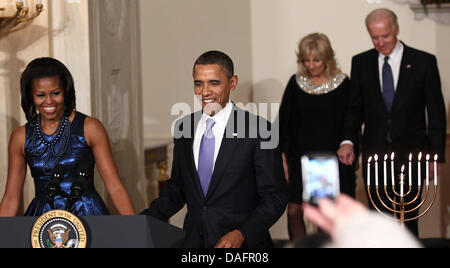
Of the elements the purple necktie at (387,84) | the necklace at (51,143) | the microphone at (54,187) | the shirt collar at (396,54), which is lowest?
the microphone at (54,187)

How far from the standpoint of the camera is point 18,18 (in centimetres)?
386

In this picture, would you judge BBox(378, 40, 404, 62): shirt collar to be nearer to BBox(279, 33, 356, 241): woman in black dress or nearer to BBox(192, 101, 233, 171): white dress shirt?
BBox(279, 33, 356, 241): woman in black dress

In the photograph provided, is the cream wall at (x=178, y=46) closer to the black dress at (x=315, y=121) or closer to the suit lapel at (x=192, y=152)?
the black dress at (x=315, y=121)

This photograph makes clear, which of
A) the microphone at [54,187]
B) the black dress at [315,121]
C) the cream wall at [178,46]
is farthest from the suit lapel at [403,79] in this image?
the microphone at [54,187]

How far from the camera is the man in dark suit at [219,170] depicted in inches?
113

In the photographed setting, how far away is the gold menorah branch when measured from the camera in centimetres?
379

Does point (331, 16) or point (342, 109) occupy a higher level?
point (331, 16)

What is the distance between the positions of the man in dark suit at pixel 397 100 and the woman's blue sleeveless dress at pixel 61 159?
84.2 inches

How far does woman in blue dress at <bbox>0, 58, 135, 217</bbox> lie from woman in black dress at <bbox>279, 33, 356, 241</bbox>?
218 cm

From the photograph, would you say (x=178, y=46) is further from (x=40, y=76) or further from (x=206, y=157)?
(x=206, y=157)

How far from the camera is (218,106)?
2945 millimetres
